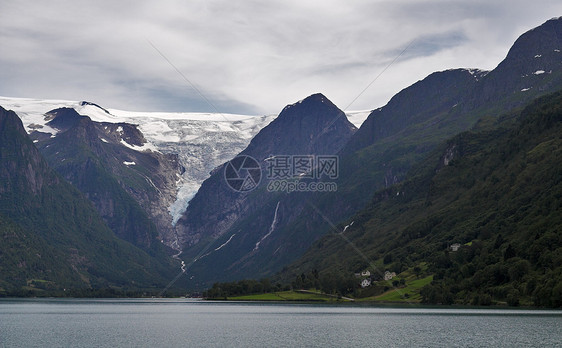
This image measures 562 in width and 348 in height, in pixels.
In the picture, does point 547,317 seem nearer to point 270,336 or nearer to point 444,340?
point 444,340

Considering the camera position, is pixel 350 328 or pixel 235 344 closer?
pixel 235 344

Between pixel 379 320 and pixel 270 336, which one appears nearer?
pixel 270 336

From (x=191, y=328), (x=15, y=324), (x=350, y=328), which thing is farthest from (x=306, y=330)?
(x=15, y=324)

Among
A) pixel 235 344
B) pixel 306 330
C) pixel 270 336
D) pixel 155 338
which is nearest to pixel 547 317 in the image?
pixel 306 330

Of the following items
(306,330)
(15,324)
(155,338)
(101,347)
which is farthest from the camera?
(15,324)

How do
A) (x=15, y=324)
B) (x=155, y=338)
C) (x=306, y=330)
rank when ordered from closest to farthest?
(x=155, y=338) < (x=306, y=330) < (x=15, y=324)

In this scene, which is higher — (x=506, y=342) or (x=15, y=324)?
(x=506, y=342)

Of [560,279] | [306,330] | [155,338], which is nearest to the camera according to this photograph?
[155,338]

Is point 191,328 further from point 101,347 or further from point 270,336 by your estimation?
point 101,347

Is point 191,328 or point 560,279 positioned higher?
point 560,279
